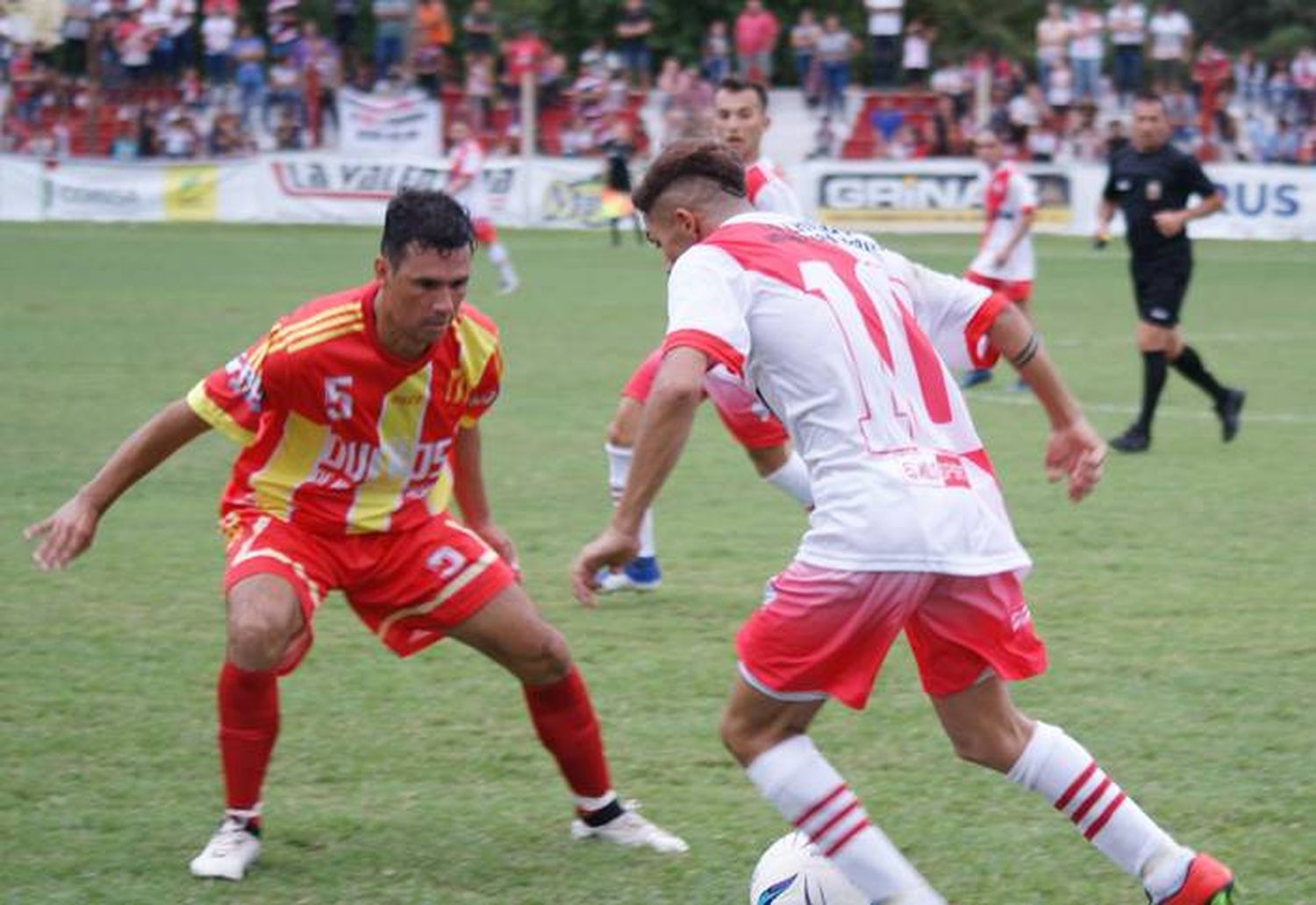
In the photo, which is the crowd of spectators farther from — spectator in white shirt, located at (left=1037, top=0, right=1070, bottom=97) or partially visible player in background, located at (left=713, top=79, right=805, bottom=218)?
partially visible player in background, located at (left=713, top=79, right=805, bottom=218)

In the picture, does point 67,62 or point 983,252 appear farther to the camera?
point 67,62

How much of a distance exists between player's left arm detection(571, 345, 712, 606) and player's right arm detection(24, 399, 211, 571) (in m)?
1.25

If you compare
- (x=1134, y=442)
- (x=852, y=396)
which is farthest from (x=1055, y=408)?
(x=1134, y=442)

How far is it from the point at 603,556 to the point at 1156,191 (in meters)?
8.98

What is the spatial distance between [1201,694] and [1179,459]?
17.3 feet

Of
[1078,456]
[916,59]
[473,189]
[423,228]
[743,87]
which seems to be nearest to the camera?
[1078,456]

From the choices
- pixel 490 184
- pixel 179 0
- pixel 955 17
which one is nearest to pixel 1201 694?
pixel 490 184

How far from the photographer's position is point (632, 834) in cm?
519

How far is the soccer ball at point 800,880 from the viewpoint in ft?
14.5

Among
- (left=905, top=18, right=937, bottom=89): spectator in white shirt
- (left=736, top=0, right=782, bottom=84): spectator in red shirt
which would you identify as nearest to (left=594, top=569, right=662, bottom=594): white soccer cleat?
(left=736, top=0, right=782, bottom=84): spectator in red shirt

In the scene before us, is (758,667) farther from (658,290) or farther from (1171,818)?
(658,290)

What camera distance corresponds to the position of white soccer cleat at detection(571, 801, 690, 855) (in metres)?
5.14

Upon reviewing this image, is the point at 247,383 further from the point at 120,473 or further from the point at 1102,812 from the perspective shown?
the point at 1102,812

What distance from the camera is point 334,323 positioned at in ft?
16.3
